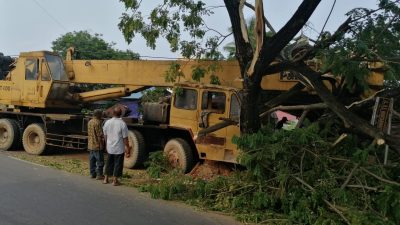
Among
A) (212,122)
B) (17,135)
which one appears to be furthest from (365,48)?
(17,135)

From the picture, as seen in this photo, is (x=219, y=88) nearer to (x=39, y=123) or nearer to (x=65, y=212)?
(x=65, y=212)

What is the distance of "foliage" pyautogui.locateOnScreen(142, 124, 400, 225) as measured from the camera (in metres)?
7.54

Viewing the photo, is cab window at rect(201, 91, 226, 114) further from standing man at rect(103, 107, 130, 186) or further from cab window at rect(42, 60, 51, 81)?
cab window at rect(42, 60, 51, 81)

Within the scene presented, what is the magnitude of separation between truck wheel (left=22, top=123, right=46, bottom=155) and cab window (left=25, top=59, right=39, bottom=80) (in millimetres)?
1388

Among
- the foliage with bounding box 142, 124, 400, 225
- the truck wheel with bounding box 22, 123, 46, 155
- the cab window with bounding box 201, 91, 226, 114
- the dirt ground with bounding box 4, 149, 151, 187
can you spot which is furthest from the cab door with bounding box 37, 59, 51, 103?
the foliage with bounding box 142, 124, 400, 225

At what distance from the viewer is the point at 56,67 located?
1537 cm

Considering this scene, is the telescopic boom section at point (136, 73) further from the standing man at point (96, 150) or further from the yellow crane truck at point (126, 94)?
the standing man at point (96, 150)

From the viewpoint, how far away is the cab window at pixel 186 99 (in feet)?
40.6

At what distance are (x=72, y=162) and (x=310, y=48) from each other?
24.9 ft

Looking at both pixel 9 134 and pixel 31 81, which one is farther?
pixel 9 134

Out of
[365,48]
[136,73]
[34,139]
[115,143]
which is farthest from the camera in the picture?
[34,139]

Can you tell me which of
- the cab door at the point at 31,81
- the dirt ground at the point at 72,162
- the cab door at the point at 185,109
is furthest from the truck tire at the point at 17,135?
the cab door at the point at 185,109

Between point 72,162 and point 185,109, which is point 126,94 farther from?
point 185,109

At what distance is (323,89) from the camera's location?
880 cm
